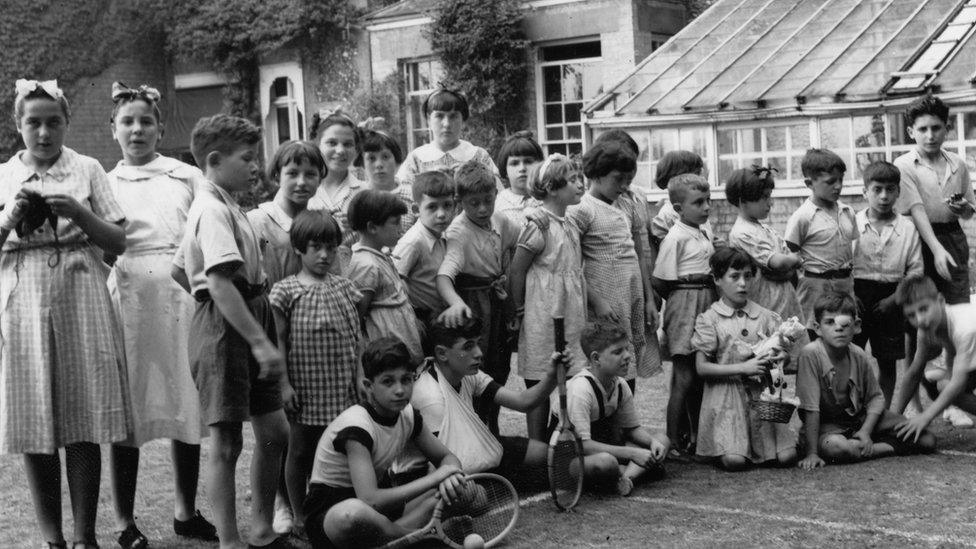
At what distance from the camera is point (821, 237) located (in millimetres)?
7582

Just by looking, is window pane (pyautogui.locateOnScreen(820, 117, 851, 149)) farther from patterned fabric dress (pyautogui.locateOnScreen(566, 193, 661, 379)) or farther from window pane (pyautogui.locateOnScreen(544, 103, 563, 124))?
patterned fabric dress (pyautogui.locateOnScreen(566, 193, 661, 379))

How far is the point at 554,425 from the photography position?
669 cm

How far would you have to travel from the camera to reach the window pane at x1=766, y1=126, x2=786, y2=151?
1634 cm

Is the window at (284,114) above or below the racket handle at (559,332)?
above

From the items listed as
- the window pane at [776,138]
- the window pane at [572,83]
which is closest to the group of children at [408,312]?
the window pane at [776,138]

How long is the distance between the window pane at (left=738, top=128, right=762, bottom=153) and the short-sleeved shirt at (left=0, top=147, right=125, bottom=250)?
1249 cm

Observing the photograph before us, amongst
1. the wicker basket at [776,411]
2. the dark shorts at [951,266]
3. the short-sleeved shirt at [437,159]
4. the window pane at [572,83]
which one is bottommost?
the wicker basket at [776,411]

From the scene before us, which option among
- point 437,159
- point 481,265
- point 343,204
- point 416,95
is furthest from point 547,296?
point 416,95

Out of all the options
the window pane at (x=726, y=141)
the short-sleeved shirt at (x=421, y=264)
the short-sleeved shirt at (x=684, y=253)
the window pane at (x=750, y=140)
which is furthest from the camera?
the window pane at (x=726, y=141)

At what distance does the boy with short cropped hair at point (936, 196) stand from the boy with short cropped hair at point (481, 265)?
2923mm

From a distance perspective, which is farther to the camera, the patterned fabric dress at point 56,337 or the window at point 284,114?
the window at point 284,114

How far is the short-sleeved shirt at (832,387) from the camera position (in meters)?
6.96

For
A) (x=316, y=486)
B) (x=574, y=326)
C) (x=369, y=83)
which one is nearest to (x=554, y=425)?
(x=574, y=326)

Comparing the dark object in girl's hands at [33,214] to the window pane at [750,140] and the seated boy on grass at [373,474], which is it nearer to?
the seated boy on grass at [373,474]
